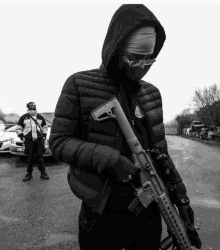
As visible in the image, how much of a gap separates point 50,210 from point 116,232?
11.5 ft

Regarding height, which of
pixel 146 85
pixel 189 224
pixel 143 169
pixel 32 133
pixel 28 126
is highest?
pixel 146 85

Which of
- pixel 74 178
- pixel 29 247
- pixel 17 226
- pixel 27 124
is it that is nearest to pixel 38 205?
pixel 17 226

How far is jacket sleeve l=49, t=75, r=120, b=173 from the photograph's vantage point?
1.61 metres

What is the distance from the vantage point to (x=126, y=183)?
1782 mm

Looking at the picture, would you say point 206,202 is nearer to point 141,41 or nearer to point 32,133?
point 32,133

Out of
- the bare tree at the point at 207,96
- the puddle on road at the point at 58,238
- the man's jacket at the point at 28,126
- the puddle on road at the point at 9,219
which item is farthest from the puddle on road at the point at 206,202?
the bare tree at the point at 207,96

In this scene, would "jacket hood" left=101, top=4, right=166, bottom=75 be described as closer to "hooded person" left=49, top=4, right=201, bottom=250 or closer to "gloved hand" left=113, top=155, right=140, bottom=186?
"hooded person" left=49, top=4, right=201, bottom=250

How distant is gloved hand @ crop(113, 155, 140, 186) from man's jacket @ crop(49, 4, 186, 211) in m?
0.04

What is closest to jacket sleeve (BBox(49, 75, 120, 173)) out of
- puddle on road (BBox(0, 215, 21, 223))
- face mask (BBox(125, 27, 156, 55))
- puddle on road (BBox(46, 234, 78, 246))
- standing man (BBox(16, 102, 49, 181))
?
face mask (BBox(125, 27, 156, 55))

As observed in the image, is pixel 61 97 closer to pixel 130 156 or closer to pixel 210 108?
pixel 130 156

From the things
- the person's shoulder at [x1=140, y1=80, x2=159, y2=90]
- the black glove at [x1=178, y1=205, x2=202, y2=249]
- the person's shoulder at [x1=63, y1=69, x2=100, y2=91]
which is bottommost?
the black glove at [x1=178, y1=205, x2=202, y2=249]

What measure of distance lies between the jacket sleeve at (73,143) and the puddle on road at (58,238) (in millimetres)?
2346

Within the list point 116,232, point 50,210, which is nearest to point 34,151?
point 50,210

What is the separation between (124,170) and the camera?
64.4 inches
